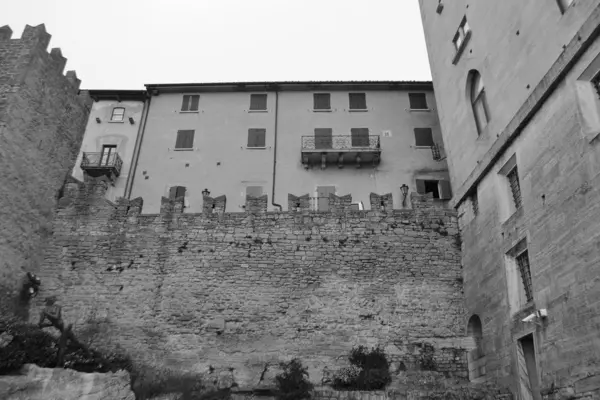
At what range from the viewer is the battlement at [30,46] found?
16.8m

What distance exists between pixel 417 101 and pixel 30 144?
55.2 ft

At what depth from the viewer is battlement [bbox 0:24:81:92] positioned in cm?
1678

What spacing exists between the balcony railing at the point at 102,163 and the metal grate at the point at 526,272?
56.5 ft

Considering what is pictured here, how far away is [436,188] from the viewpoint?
21891 millimetres

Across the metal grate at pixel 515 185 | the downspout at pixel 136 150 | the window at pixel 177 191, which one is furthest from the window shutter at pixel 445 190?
the downspout at pixel 136 150

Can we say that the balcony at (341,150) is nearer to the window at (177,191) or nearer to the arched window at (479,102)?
the window at (177,191)

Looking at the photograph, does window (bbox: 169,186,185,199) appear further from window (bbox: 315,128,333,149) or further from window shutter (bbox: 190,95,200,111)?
window (bbox: 315,128,333,149)

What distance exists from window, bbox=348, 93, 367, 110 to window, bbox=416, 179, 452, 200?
4795 millimetres

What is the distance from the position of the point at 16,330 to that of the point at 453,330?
12.0m

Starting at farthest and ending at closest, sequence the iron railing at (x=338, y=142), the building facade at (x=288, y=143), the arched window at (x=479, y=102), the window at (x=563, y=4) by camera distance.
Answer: the iron railing at (x=338, y=142)
the building facade at (x=288, y=143)
the arched window at (x=479, y=102)
the window at (x=563, y=4)

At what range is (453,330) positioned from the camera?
14.5 m

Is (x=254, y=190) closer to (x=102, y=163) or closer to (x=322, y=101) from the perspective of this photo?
(x=322, y=101)

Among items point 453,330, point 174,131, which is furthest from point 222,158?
point 453,330

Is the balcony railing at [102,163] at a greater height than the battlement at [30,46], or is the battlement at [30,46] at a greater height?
the battlement at [30,46]
